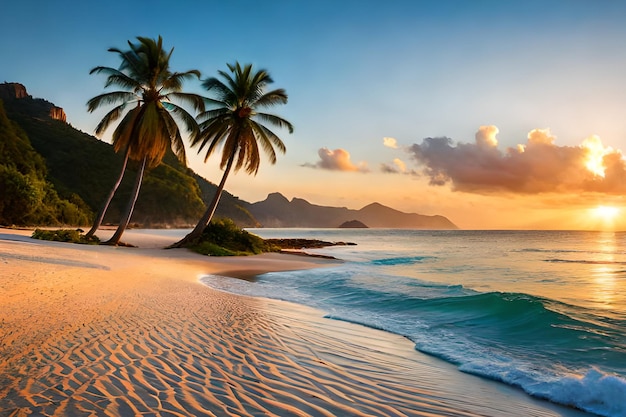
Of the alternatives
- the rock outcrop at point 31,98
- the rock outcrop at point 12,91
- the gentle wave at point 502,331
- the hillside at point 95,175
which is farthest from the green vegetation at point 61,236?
the rock outcrop at point 12,91

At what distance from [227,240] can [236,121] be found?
8.14 metres

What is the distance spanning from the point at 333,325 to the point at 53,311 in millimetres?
4951

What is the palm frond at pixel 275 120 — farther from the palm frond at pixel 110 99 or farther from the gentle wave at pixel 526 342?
the gentle wave at pixel 526 342

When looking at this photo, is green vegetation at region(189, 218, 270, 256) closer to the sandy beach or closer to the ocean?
the ocean

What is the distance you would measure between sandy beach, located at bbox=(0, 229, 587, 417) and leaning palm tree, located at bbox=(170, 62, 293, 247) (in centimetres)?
1902

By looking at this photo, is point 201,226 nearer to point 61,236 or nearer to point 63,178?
point 61,236

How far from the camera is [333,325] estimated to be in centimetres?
796

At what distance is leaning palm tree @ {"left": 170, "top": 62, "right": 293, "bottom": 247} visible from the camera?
27156 mm

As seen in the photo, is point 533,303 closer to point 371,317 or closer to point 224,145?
point 371,317

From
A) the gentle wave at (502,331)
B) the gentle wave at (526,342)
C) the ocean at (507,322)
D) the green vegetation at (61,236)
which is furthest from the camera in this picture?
the green vegetation at (61,236)

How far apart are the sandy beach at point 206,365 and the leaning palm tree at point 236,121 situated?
1902cm

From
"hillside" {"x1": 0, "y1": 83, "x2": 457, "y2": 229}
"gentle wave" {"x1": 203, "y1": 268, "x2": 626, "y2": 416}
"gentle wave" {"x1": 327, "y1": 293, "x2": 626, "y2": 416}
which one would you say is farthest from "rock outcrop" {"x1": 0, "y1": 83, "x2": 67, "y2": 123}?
"gentle wave" {"x1": 327, "y1": 293, "x2": 626, "y2": 416}

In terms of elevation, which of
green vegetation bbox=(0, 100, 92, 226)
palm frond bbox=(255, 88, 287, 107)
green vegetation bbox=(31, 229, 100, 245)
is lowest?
green vegetation bbox=(31, 229, 100, 245)

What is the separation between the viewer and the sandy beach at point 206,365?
3.52 m
